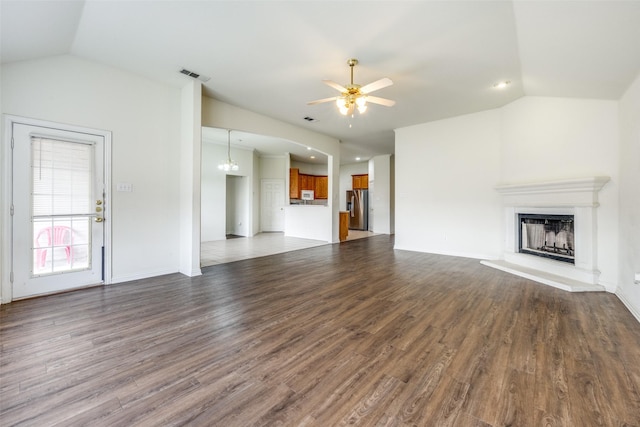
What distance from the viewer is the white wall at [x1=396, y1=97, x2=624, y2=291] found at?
3465mm

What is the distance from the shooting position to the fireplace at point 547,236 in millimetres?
3861

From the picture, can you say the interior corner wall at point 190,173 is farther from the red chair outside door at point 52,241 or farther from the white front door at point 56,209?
the red chair outside door at point 52,241

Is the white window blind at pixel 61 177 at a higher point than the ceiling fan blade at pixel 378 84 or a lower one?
lower

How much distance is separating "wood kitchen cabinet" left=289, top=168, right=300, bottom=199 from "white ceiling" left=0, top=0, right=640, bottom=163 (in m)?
6.07

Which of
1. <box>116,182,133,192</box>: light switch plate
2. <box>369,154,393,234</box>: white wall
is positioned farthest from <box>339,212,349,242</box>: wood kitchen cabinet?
<box>116,182,133,192</box>: light switch plate

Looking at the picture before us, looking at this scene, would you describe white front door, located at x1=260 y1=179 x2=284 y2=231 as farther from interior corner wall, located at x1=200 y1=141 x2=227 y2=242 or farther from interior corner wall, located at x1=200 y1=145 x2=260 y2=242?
interior corner wall, located at x1=200 y1=141 x2=227 y2=242

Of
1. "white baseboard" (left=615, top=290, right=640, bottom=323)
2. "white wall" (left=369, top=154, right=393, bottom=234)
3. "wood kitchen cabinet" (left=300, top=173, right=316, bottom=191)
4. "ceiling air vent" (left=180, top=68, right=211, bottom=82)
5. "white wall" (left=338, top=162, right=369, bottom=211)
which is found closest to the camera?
"white baseboard" (left=615, top=290, right=640, bottom=323)

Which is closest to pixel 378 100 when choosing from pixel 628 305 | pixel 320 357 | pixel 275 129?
pixel 275 129

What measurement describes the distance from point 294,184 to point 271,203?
3.85 feet

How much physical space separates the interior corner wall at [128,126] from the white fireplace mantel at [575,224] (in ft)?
18.5

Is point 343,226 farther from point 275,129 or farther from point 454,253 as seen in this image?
point 275,129

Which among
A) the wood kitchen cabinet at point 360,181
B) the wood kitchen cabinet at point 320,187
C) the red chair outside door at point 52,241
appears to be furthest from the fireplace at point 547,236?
the wood kitchen cabinet at point 320,187

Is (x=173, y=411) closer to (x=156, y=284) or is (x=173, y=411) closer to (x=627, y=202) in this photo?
(x=156, y=284)

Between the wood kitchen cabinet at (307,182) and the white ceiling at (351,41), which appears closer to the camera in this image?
the white ceiling at (351,41)
